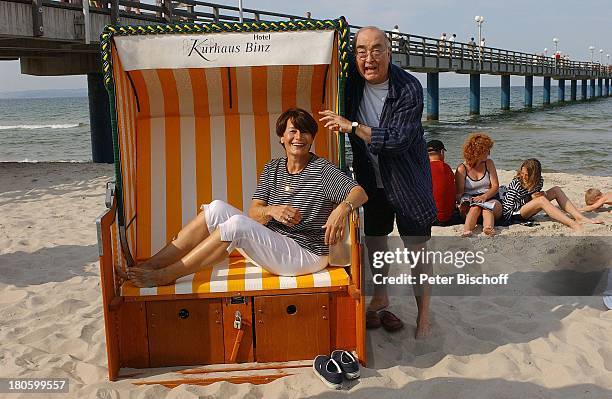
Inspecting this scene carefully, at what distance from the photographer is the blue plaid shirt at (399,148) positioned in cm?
340

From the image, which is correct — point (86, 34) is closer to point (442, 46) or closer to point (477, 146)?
point (477, 146)

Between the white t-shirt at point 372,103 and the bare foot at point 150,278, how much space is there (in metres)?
1.36

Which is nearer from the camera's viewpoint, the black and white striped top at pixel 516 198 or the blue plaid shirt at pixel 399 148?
the blue plaid shirt at pixel 399 148

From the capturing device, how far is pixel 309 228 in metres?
3.50

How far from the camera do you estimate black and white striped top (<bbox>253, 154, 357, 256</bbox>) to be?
3424mm

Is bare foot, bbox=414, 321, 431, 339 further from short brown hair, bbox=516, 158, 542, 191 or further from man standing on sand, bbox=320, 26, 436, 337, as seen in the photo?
short brown hair, bbox=516, 158, 542, 191

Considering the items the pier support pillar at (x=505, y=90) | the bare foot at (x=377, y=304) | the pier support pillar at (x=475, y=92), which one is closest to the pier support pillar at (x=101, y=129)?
the bare foot at (x=377, y=304)

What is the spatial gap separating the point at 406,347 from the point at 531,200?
3390mm

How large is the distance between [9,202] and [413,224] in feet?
20.1

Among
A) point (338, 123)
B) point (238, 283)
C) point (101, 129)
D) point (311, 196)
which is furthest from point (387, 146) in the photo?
point (101, 129)

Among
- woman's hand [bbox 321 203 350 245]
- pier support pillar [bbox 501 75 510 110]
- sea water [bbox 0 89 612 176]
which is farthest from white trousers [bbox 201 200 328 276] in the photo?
pier support pillar [bbox 501 75 510 110]

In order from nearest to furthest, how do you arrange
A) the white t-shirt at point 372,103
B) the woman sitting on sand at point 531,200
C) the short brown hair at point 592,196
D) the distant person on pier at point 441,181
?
1. the white t-shirt at point 372,103
2. the distant person on pier at point 441,181
3. the woman sitting on sand at point 531,200
4. the short brown hair at point 592,196

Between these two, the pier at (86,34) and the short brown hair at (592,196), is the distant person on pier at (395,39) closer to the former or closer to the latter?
the pier at (86,34)

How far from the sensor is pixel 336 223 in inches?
128
